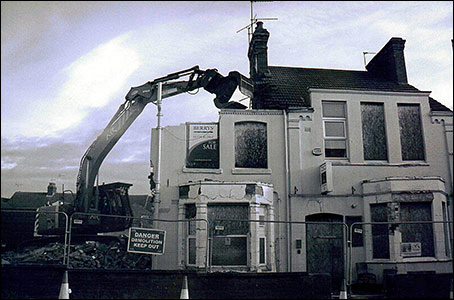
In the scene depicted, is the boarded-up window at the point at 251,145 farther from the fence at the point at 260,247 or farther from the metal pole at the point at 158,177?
the metal pole at the point at 158,177

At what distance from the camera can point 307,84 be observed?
19312 mm

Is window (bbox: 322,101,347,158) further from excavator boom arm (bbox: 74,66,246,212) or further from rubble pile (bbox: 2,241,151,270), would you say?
rubble pile (bbox: 2,241,151,270)

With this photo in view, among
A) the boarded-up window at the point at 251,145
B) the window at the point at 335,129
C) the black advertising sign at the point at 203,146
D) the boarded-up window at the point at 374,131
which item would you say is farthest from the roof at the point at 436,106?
the black advertising sign at the point at 203,146

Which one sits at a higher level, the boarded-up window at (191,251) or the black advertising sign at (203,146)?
the black advertising sign at (203,146)

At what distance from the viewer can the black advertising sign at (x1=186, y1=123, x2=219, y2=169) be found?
1659cm

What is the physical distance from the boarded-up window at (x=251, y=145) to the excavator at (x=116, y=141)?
143cm

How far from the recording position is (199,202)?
49.4 ft

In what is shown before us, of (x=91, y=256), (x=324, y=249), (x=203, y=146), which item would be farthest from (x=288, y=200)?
(x=91, y=256)

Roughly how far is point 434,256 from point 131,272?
33.8ft

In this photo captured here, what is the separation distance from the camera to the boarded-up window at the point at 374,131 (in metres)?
17.6

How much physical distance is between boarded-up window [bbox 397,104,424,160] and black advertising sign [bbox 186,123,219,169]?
290 inches

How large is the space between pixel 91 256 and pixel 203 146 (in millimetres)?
5444

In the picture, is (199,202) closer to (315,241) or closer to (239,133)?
(239,133)

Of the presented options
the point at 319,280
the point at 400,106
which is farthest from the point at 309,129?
the point at 319,280
